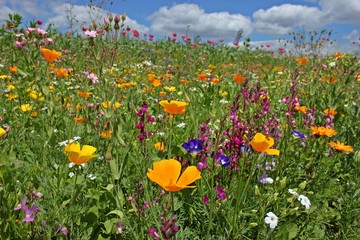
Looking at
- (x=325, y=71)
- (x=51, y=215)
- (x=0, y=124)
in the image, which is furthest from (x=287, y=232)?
(x=325, y=71)

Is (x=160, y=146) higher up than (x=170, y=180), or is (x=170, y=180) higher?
(x=170, y=180)

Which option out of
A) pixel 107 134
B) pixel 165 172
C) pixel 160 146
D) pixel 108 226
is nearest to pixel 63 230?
pixel 108 226

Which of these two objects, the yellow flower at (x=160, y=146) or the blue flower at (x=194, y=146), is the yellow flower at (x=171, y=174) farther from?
the yellow flower at (x=160, y=146)

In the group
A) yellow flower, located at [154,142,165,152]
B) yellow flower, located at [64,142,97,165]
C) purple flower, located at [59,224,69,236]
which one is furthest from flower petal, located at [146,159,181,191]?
yellow flower, located at [154,142,165,152]

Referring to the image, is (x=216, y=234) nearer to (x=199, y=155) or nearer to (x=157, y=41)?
(x=199, y=155)

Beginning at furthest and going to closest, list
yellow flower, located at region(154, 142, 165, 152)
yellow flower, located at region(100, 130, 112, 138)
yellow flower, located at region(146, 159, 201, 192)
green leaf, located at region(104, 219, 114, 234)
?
1. yellow flower, located at region(154, 142, 165, 152)
2. yellow flower, located at region(100, 130, 112, 138)
3. green leaf, located at region(104, 219, 114, 234)
4. yellow flower, located at region(146, 159, 201, 192)

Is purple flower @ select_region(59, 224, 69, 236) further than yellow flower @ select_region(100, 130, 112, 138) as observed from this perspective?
No

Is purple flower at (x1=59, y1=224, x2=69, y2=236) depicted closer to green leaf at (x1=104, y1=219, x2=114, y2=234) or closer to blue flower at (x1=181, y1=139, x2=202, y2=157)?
green leaf at (x1=104, y1=219, x2=114, y2=234)

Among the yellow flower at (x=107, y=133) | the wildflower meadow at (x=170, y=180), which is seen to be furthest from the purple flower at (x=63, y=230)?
the yellow flower at (x=107, y=133)

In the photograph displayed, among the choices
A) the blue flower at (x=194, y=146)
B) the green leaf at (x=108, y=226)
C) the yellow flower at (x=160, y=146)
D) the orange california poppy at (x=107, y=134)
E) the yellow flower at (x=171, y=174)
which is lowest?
the green leaf at (x=108, y=226)

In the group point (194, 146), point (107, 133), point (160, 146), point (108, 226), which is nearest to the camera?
point (108, 226)

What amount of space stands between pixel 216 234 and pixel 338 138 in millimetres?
1846

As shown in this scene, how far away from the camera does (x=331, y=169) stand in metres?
2.51

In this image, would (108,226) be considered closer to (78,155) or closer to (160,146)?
(78,155)
